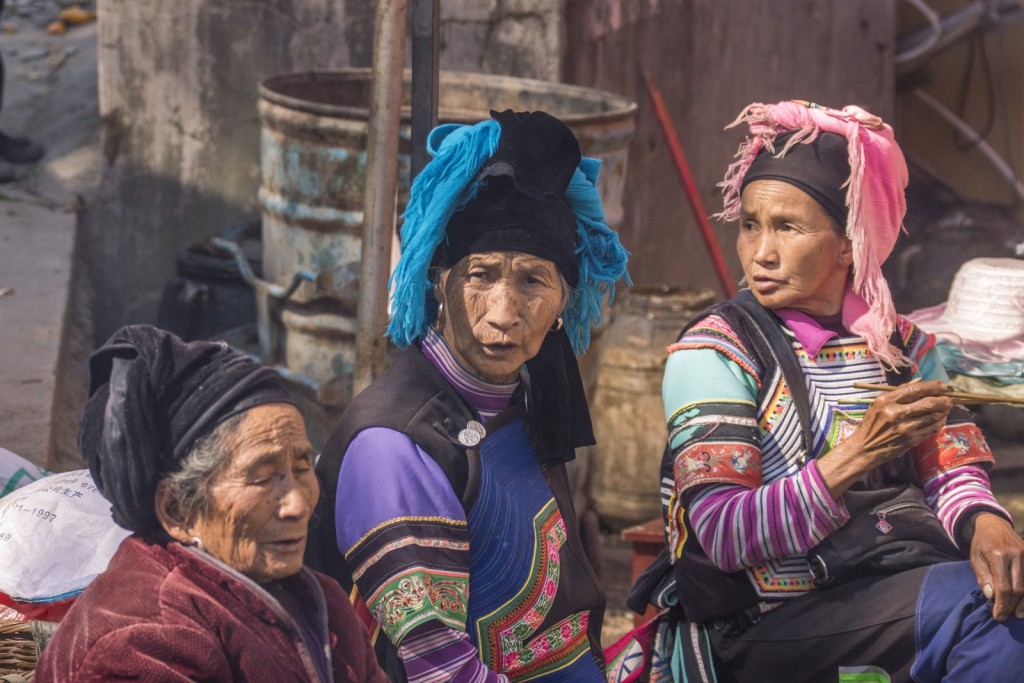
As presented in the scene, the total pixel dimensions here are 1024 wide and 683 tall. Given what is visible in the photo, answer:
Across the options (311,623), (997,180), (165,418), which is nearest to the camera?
(165,418)

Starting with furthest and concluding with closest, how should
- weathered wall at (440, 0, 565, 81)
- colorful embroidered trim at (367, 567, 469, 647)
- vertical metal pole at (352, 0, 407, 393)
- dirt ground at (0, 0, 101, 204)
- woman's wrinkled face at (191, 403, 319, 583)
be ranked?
dirt ground at (0, 0, 101, 204)
weathered wall at (440, 0, 565, 81)
vertical metal pole at (352, 0, 407, 393)
colorful embroidered trim at (367, 567, 469, 647)
woman's wrinkled face at (191, 403, 319, 583)

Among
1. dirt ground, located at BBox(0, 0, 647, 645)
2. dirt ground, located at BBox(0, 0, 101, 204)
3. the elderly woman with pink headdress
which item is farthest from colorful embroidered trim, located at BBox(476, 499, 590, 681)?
dirt ground, located at BBox(0, 0, 101, 204)

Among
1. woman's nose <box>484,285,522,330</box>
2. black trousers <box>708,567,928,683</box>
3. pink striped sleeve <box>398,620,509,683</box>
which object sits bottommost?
black trousers <box>708,567,928,683</box>

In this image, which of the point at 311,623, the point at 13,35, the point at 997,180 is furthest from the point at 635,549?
the point at 13,35

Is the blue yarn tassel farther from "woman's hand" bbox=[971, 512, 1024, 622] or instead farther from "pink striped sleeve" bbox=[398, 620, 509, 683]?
"woman's hand" bbox=[971, 512, 1024, 622]

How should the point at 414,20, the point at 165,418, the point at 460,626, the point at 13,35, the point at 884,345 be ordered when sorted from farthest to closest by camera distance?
1. the point at 13,35
2. the point at 414,20
3. the point at 884,345
4. the point at 460,626
5. the point at 165,418

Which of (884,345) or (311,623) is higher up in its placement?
(884,345)

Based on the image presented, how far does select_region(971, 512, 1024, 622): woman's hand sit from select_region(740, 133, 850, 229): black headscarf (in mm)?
740

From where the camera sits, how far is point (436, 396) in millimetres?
2461

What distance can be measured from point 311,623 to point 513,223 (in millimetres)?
907

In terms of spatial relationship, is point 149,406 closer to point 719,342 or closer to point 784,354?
point 719,342

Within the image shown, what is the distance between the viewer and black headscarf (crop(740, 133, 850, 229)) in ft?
9.08

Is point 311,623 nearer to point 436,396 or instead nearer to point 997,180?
point 436,396

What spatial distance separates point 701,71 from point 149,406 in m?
5.81
